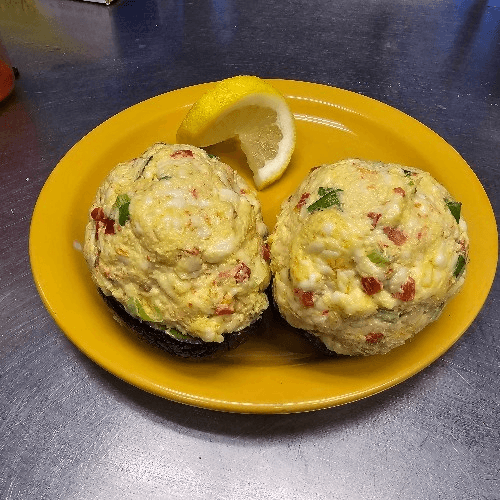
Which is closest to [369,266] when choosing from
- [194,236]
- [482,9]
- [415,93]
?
[194,236]

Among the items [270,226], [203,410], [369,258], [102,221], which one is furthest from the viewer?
[270,226]

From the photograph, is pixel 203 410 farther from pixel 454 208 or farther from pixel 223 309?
pixel 454 208

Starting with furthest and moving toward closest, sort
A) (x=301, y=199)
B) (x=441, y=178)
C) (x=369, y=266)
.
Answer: (x=441, y=178), (x=301, y=199), (x=369, y=266)

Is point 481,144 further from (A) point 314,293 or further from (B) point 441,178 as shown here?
(A) point 314,293

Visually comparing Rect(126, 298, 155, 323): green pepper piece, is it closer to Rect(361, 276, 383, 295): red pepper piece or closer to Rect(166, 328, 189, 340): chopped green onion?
Rect(166, 328, 189, 340): chopped green onion

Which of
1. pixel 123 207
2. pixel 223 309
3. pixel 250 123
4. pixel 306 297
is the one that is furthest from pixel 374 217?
pixel 250 123

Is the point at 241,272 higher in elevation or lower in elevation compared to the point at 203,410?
higher

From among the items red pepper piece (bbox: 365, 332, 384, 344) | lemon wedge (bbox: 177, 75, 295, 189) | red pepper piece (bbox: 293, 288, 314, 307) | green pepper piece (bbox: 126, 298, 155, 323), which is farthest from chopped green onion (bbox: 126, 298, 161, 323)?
lemon wedge (bbox: 177, 75, 295, 189)
